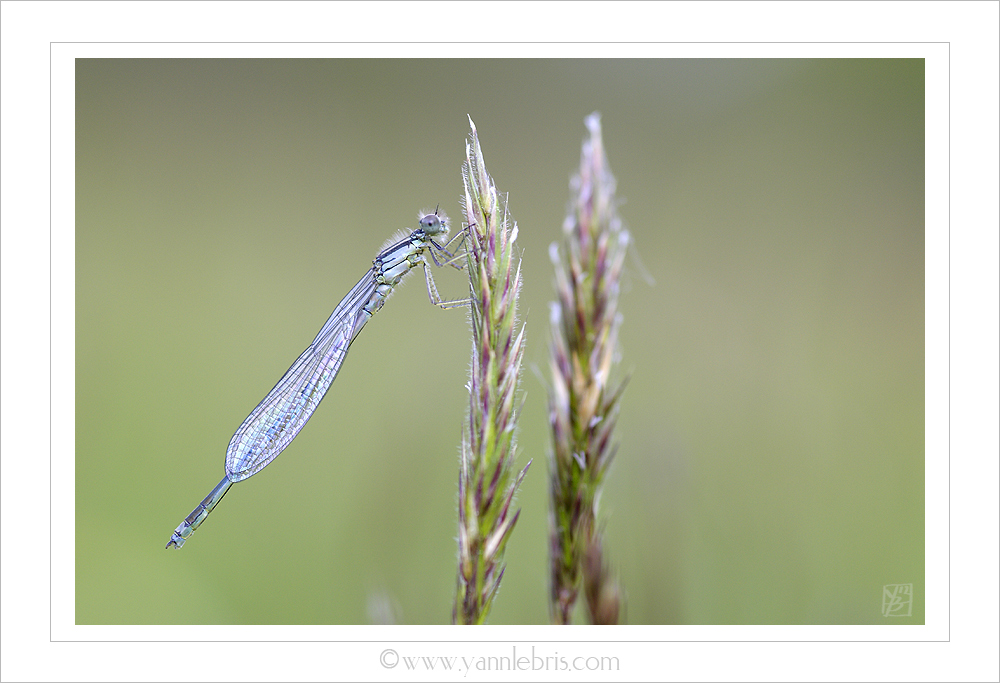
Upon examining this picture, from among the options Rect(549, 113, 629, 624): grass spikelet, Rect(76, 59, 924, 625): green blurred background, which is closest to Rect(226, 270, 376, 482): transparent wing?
Rect(76, 59, 924, 625): green blurred background

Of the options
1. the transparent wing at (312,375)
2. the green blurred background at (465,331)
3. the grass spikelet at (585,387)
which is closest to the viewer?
the grass spikelet at (585,387)

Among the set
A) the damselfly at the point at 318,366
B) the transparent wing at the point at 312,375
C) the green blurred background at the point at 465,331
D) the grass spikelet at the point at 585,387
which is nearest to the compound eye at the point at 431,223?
the damselfly at the point at 318,366

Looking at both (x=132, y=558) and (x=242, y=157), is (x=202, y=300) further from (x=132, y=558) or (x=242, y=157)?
(x=132, y=558)

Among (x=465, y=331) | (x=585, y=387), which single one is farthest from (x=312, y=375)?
(x=585, y=387)

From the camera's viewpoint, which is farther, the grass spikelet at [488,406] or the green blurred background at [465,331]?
the green blurred background at [465,331]

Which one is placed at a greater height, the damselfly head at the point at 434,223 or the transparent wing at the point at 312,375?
the damselfly head at the point at 434,223

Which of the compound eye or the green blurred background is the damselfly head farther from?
the green blurred background

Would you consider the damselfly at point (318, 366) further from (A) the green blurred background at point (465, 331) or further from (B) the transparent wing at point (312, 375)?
(A) the green blurred background at point (465, 331)

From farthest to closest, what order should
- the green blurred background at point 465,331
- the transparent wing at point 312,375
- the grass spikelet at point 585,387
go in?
the transparent wing at point 312,375 < the green blurred background at point 465,331 < the grass spikelet at point 585,387
